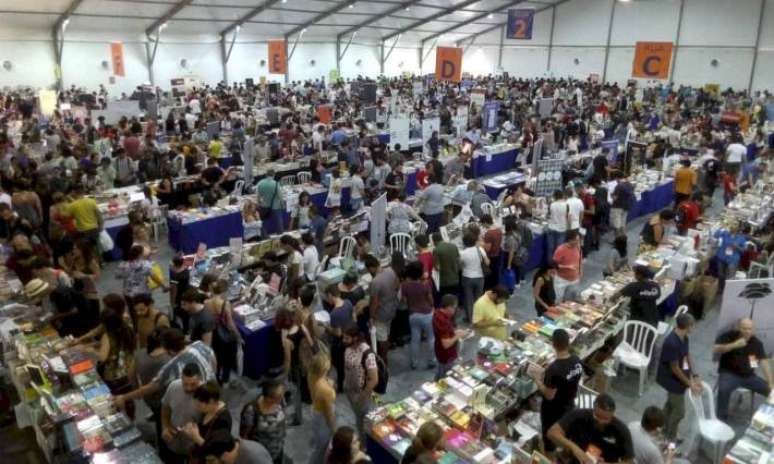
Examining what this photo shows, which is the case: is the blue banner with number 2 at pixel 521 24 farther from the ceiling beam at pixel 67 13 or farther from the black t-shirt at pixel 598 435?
the black t-shirt at pixel 598 435

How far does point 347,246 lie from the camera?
27.9ft

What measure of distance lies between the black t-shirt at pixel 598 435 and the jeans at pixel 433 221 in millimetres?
5831

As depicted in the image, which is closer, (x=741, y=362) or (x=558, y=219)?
(x=741, y=362)

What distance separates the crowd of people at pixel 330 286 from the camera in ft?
13.7

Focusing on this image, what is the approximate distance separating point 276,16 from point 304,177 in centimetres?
1687

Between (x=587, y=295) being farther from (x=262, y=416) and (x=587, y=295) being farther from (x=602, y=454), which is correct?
(x=262, y=416)

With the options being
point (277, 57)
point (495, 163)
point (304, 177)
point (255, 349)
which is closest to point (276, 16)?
point (277, 57)

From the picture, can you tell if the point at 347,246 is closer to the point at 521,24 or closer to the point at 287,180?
the point at 287,180

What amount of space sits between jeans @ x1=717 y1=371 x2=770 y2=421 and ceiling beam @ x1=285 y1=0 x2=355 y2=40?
23.5 m

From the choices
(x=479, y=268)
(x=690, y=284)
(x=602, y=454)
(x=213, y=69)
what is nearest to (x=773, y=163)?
(x=690, y=284)

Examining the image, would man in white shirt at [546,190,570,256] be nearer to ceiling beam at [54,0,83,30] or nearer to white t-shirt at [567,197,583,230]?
white t-shirt at [567,197,583,230]

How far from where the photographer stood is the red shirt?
559cm

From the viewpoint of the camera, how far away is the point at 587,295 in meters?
6.94

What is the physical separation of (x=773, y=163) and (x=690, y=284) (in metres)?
6.92
